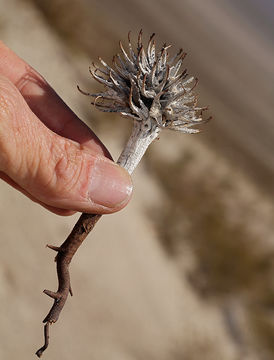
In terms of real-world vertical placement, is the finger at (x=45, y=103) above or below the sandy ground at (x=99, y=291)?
above

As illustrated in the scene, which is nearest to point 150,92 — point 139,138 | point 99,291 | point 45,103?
point 139,138

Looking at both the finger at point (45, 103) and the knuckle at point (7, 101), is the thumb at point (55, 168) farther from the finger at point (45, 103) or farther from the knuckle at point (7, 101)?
the finger at point (45, 103)

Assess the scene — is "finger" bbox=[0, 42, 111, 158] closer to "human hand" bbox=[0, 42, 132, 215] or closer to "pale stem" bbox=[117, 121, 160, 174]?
"human hand" bbox=[0, 42, 132, 215]

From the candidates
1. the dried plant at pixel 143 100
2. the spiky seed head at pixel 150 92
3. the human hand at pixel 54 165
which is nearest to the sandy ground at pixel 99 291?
the human hand at pixel 54 165

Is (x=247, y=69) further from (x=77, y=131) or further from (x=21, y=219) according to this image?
(x=77, y=131)

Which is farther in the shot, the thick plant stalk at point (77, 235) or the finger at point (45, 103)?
the finger at point (45, 103)

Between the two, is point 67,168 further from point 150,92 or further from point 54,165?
point 150,92
